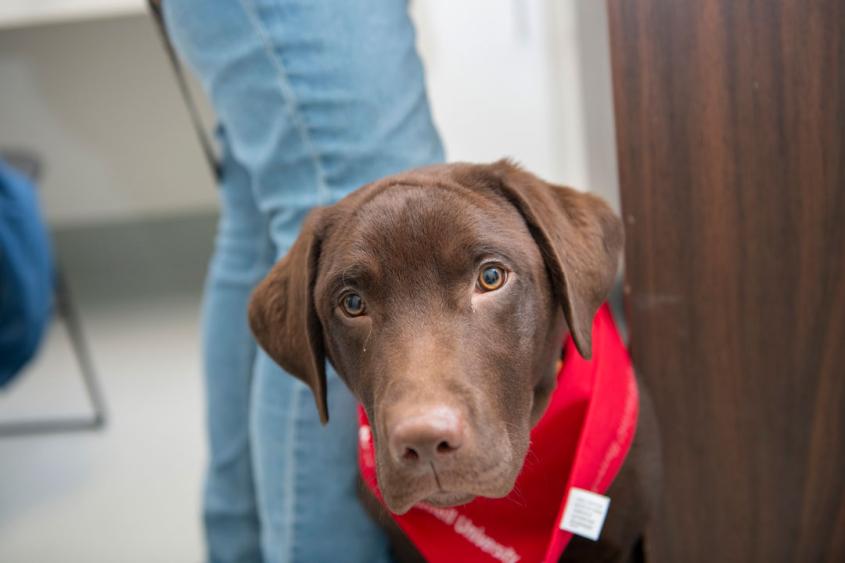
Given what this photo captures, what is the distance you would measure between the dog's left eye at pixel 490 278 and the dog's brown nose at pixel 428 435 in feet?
0.80

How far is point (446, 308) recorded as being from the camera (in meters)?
1.15

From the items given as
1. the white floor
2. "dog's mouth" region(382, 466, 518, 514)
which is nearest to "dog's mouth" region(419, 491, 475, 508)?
"dog's mouth" region(382, 466, 518, 514)

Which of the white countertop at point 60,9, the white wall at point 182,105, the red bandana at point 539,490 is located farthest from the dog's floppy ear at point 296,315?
the white countertop at point 60,9

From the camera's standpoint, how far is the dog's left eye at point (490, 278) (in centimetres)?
118

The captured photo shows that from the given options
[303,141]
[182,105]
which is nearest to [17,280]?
[182,105]

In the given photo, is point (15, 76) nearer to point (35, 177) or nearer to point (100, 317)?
point (35, 177)

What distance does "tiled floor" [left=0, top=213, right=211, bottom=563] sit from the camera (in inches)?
95.7

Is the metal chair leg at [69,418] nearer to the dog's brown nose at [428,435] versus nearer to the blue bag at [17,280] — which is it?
the blue bag at [17,280]

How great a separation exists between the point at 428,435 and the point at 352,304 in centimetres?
32

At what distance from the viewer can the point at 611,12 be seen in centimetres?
146

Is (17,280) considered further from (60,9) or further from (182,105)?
(182,105)

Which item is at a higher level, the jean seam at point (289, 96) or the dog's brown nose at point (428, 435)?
the jean seam at point (289, 96)

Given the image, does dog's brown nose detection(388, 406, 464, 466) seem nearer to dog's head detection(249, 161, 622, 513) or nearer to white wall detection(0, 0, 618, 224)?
dog's head detection(249, 161, 622, 513)

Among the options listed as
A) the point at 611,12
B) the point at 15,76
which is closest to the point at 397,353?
the point at 611,12
